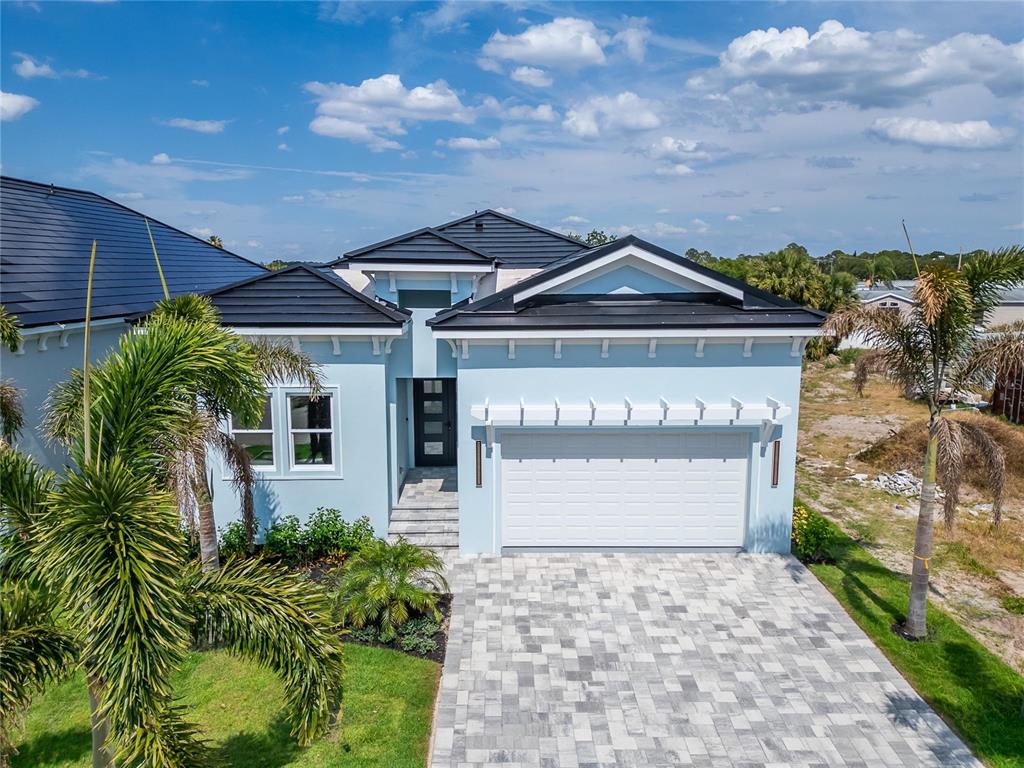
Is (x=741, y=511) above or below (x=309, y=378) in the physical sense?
below

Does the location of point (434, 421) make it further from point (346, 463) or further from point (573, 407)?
point (573, 407)

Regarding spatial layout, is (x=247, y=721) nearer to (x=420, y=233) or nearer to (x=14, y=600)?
(x=14, y=600)

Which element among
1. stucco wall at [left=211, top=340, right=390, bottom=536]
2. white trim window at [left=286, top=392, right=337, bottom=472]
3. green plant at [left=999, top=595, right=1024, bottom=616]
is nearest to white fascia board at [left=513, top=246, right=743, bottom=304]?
stucco wall at [left=211, top=340, right=390, bottom=536]

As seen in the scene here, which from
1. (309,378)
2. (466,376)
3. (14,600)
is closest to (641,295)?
(466,376)

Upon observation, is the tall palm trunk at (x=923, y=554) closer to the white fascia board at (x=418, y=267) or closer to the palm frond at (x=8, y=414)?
the white fascia board at (x=418, y=267)

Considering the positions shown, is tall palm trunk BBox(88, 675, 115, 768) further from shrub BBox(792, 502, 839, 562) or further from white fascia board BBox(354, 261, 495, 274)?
shrub BBox(792, 502, 839, 562)

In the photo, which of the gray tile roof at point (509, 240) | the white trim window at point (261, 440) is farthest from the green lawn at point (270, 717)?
the gray tile roof at point (509, 240)
